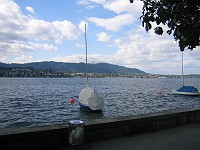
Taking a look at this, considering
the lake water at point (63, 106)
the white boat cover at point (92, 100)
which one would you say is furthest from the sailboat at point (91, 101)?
the lake water at point (63, 106)

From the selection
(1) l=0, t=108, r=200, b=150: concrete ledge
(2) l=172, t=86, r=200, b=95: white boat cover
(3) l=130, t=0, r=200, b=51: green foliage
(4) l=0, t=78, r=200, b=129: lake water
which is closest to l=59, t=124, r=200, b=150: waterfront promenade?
(1) l=0, t=108, r=200, b=150: concrete ledge

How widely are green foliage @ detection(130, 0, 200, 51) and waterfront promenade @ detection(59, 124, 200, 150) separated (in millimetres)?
3361

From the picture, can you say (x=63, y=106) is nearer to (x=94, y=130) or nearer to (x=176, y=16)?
(x=94, y=130)

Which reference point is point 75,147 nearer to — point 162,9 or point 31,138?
point 31,138

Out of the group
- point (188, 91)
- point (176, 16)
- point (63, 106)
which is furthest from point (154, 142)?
point (188, 91)

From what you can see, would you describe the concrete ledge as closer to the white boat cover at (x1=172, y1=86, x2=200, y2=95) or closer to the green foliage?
the green foliage

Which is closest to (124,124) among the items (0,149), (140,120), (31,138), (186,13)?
(140,120)

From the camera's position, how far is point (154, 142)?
7578 millimetres

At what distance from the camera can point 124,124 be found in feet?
27.0

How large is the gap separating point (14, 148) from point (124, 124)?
321 centimetres

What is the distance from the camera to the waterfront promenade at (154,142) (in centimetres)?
Result: 704

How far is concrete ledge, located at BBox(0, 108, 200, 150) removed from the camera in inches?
257

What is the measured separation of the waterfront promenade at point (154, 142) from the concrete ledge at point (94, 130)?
8.4 inches

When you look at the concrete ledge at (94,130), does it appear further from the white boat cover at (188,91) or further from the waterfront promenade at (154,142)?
the white boat cover at (188,91)
